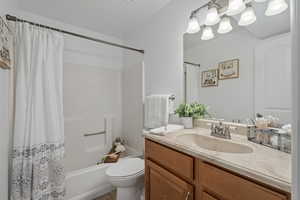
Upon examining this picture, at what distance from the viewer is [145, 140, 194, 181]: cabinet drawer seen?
84cm

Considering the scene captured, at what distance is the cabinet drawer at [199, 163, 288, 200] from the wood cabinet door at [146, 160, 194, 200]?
144 millimetres

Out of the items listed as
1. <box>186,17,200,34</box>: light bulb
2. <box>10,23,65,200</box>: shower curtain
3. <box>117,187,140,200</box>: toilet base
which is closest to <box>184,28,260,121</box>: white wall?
<box>186,17,200,34</box>: light bulb

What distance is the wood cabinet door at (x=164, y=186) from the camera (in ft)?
2.82

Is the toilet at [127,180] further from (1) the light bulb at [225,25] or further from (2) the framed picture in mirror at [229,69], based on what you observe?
(1) the light bulb at [225,25]

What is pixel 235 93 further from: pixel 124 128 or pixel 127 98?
pixel 124 128

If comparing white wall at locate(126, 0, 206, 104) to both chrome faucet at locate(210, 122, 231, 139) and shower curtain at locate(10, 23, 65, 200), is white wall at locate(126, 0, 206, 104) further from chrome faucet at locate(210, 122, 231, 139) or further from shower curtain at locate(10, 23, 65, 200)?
shower curtain at locate(10, 23, 65, 200)

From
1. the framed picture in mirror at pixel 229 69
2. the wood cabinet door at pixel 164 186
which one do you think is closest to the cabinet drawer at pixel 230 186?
the wood cabinet door at pixel 164 186

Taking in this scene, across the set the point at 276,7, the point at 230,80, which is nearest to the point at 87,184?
the point at 230,80

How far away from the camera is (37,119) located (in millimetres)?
1322

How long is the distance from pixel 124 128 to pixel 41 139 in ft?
4.49

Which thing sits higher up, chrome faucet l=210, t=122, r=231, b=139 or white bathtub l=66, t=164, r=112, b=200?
chrome faucet l=210, t=122, r=231, b=139

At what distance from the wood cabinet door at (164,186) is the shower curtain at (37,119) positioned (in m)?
0.91

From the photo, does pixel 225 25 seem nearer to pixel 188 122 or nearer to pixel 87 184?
pixel 188 122

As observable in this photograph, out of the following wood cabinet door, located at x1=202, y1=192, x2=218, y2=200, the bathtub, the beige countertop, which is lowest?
the bathtub
